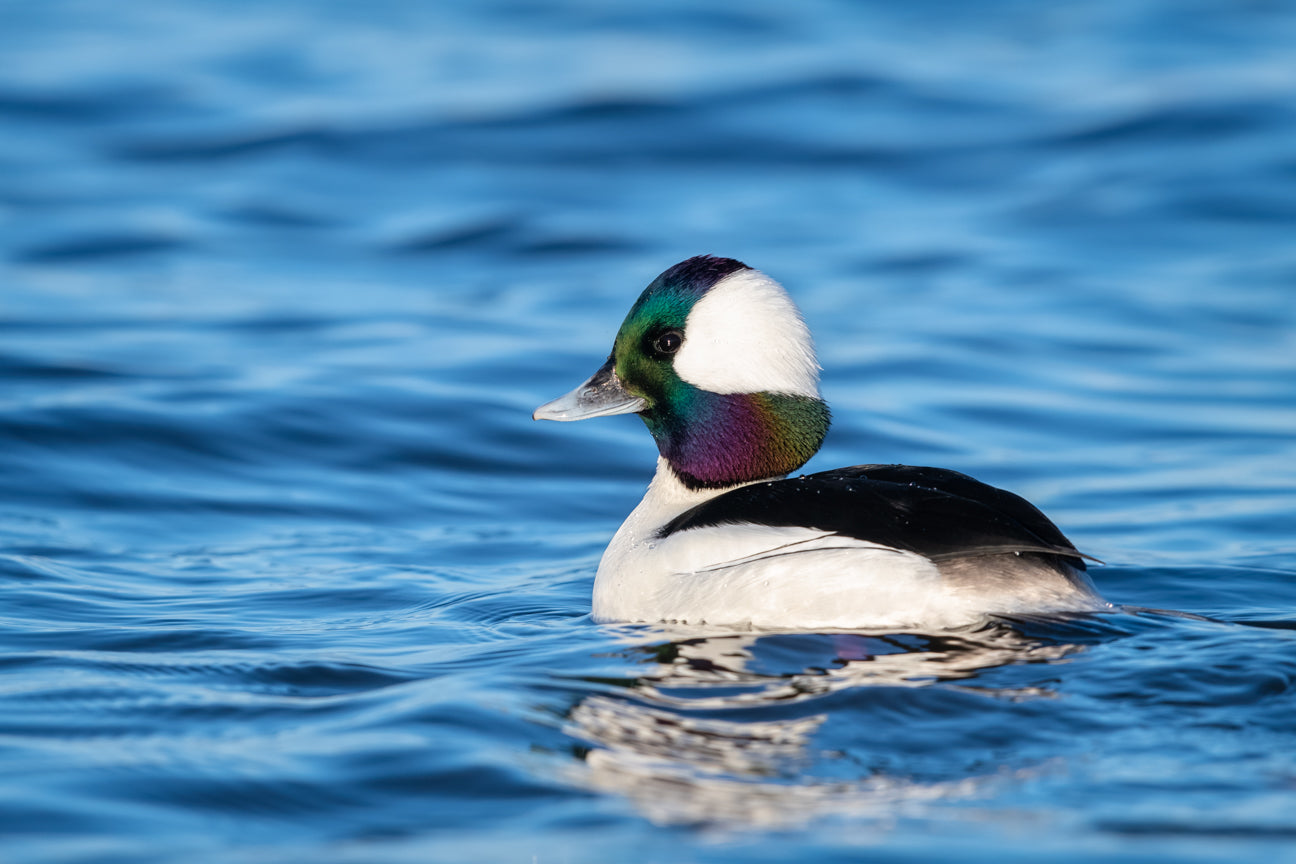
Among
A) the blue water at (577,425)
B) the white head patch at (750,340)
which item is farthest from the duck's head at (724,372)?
the blue water at (577,425)

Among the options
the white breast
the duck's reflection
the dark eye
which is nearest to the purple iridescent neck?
the dark eye

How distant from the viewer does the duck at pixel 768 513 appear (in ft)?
16.0

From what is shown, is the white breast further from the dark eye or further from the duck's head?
the dark eye

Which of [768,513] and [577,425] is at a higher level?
[577,425]

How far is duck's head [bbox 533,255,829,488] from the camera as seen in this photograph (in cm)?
545

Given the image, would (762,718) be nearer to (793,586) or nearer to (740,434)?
(793,586)

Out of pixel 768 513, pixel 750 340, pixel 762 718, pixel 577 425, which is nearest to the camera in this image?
pixel 762 718

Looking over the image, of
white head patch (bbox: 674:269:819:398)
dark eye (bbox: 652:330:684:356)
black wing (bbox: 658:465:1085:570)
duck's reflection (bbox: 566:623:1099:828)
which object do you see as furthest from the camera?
dark eye (bbox: 652:330:684:356)

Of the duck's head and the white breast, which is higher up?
the duck's head

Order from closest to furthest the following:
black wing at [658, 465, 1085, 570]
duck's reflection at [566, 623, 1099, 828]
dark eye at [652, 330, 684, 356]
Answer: duck's reflection at [566, 623, 1099, 828]
black wing at [658, 465, 1085, 570]
dark eye at [652, 330, 684, 356]

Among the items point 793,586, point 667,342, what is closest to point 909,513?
point 793,586

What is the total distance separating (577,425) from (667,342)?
334 centimetres

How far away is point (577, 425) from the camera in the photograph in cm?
892

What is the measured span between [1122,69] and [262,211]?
27.9 ft
